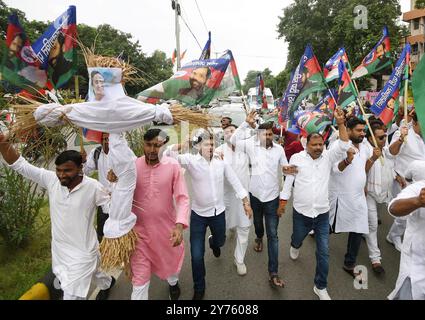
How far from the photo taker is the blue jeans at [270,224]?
137 inches

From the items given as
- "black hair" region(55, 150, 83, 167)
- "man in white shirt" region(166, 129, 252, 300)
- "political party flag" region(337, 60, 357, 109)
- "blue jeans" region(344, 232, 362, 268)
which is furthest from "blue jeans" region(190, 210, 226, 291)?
"political party flag" region(337, 60, 357, 109)

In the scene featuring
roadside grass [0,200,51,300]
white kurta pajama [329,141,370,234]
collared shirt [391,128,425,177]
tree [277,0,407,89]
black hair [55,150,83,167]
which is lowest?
roadside grass [0,200,51,300]

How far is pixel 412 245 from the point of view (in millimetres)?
2133

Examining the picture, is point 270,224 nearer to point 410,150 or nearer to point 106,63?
point 410,150

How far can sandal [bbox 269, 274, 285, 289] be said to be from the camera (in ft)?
11.2

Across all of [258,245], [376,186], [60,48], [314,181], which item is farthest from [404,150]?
[60,48]

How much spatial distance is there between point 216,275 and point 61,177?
2.19m

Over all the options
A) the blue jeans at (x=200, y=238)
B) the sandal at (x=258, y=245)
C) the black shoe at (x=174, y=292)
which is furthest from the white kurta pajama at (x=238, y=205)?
the black shoe at (x=174, y=292)

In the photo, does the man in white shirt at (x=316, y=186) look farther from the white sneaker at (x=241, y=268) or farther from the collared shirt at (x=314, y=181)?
the white sneaker at (x=241, y=268)

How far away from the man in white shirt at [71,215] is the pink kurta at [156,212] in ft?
1.15

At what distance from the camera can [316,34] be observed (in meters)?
26.8

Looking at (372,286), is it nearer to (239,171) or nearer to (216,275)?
(216,275)

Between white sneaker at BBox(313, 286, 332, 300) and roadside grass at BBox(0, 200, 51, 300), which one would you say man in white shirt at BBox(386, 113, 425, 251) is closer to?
white sneaker at BBox(313, 286, 332, 300)

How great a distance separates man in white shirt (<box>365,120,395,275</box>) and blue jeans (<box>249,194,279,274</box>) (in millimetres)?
1175
